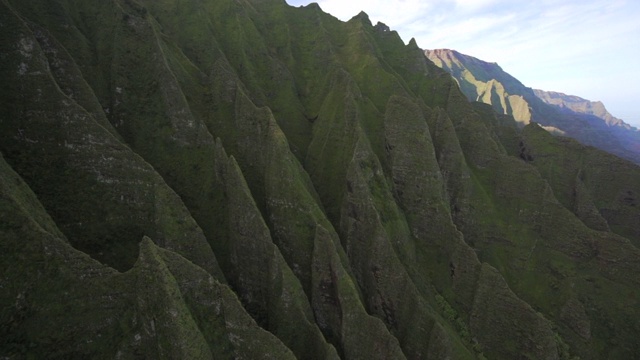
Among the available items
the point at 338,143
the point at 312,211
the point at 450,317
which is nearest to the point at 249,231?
the point at 312,211

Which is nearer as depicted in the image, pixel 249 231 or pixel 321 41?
pixel 249 231

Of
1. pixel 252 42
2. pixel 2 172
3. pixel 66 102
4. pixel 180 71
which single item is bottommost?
pixel 2 172

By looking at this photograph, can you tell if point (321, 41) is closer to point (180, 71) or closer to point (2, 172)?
point (180, 71)

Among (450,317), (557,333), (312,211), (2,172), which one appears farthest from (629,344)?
(2,172)

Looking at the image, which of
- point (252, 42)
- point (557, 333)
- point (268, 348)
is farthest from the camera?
point (252, 42)

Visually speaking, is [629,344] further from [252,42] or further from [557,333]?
[252,42]

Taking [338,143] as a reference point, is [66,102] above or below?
above

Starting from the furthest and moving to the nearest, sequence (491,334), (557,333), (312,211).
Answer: (557,333), (491,334), (312,211)
